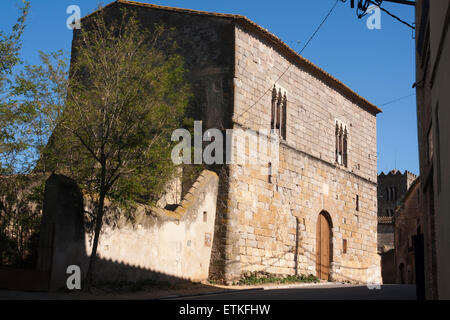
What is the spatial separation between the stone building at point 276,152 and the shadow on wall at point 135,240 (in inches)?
31.2

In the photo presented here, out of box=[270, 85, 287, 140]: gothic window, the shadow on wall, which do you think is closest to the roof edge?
box=[270, 85, 287, 140]: gothic window

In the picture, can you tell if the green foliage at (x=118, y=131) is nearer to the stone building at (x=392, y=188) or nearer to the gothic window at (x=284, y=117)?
the gothic window at (x=284, y=117)

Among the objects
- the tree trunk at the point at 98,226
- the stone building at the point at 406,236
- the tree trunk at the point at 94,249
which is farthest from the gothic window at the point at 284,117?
the stone building at the point at 406,236

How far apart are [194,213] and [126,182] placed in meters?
3.00

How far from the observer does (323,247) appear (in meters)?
23.0

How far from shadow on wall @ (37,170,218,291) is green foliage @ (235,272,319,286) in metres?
1.37

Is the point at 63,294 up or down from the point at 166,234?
down

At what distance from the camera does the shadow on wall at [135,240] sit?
13422mm

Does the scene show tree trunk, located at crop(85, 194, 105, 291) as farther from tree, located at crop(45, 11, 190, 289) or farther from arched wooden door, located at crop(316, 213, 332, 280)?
arched wooden door, located at crop(316, 213, 332, 280)

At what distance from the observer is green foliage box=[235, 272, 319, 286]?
18281 mm
